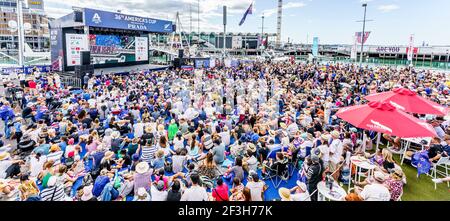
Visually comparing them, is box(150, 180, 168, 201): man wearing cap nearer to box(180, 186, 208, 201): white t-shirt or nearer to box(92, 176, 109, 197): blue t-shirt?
box(180, 186, 208, 201): white t-shirt

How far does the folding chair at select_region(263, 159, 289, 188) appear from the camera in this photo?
19.7 ft

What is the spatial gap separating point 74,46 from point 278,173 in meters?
20.9

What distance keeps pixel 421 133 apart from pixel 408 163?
296 cm

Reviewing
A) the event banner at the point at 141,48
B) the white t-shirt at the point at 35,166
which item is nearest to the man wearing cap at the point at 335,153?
the white t-shirt at the point at 35,166

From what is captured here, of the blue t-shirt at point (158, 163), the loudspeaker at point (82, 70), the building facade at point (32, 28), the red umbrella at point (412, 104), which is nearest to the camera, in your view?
the blue t-shirt at point (158, 163)

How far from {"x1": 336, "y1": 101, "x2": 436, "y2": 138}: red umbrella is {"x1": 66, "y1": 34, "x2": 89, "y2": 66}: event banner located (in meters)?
21.7

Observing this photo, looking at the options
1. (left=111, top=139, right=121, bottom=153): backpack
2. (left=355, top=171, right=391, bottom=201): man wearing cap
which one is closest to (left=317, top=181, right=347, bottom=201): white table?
(left=355, top=171, right=391, bottom=201): man wearing cap

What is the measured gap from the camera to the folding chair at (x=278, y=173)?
6008mm

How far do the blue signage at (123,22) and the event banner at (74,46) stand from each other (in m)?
1.63

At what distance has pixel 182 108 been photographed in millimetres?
11453

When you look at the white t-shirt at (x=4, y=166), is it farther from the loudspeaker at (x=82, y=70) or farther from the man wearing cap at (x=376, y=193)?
the loudspeaker at (x=82, y=70)
